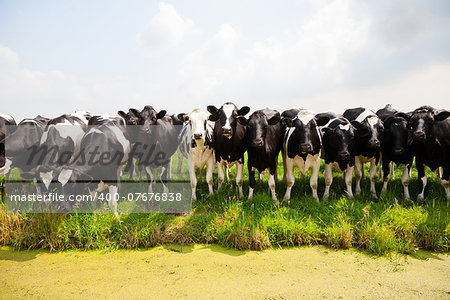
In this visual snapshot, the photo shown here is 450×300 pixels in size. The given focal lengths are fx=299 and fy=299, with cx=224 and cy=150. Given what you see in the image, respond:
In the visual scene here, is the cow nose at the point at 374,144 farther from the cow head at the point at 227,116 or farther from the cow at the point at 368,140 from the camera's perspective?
the cow head at the point at 227,116

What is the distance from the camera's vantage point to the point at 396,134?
22.0 ft

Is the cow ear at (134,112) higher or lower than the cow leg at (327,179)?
higher

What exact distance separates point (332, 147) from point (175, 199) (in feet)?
12.7

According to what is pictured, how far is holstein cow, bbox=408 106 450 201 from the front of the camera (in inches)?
256

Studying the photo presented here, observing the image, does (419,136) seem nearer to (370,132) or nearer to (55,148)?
(370,132)

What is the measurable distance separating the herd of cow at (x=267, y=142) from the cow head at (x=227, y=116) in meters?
0.02

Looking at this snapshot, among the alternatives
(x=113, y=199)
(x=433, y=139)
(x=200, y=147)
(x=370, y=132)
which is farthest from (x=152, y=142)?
(x=433, y=139)

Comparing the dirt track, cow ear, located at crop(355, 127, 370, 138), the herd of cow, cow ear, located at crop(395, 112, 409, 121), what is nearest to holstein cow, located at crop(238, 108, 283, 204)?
the herd of cow

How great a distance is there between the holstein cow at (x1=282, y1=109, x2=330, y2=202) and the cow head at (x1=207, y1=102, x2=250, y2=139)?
108 cm

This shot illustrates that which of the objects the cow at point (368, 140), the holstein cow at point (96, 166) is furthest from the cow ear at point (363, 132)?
the holstein cow at point (96, 166)

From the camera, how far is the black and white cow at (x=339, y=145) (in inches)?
259

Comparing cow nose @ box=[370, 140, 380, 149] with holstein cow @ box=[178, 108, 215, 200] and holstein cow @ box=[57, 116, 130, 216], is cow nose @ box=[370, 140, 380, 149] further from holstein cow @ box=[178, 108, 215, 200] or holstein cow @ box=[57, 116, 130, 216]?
holstein cow @ box=[57, 116, 130, 216]

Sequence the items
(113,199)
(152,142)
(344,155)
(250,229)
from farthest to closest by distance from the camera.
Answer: (152,142), (344,155), (113,199), (250,229)

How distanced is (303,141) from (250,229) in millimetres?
2224
